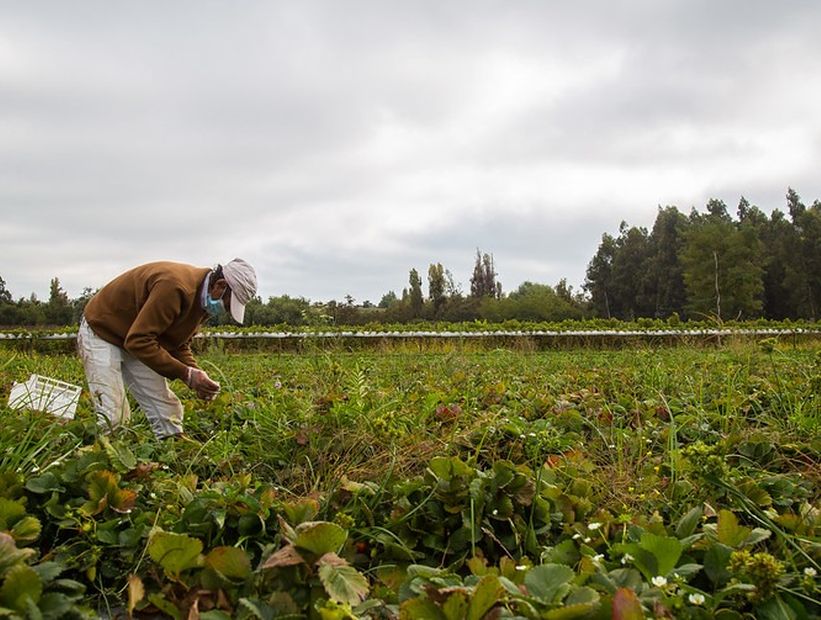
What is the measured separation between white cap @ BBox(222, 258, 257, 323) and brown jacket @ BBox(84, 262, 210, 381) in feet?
0.66

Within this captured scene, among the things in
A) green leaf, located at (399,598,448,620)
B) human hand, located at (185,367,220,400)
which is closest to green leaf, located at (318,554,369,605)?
green leaf, located at (399,598,448,620)

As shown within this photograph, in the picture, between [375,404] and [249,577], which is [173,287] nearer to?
[375,404]

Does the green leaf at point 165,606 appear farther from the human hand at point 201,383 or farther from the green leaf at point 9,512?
the human hand at point 201,383

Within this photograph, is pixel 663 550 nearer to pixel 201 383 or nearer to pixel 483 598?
pixel 483 598

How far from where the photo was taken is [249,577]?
55.5 inches

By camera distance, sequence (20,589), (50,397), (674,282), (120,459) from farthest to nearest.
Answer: (674,282), (50,397), (120,459), (20,589)

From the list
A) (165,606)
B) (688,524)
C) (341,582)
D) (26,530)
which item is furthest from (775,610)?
(26,530)

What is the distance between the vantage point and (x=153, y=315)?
3.40 m

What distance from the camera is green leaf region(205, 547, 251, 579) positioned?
140cm

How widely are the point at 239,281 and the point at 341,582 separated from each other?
8.54 feet

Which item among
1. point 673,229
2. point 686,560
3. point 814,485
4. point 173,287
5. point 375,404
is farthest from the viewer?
point 673,229

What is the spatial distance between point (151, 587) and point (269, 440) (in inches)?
39.1

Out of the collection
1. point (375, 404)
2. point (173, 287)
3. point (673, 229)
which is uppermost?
point (673, 229)

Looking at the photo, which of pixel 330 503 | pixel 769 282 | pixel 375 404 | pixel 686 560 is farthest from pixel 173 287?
pixel 769 282
